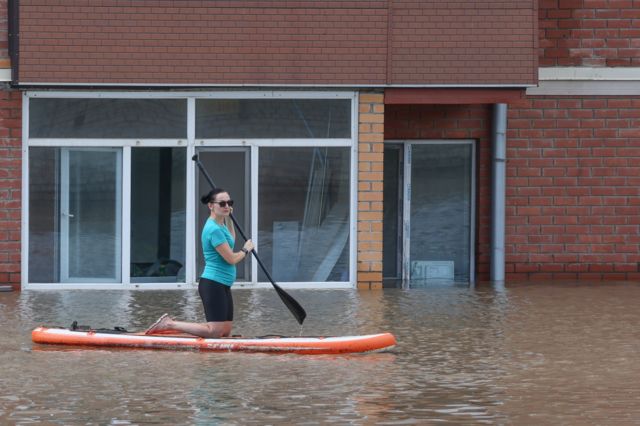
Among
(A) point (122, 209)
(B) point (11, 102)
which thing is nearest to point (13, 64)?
(B) point (11, 102)

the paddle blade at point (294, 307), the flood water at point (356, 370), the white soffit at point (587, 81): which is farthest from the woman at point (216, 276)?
the white soffit at point (587, 81)

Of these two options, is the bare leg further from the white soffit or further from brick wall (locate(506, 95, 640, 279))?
the white soffit

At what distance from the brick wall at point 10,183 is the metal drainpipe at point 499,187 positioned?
710 cm

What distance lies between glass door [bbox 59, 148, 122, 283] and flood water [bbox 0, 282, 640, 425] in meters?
2.06

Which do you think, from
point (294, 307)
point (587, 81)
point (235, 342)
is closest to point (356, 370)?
point (235, 342)

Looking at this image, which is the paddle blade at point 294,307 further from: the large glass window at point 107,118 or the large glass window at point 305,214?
the large glass window at point 107,118

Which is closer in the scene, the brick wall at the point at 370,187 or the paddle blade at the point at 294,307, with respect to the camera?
the paddle blade at the point at 294,307

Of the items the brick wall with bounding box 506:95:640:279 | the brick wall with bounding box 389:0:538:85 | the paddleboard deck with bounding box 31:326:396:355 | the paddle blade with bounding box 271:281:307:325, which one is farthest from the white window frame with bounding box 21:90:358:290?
the paddleboard deck with bounding box 31:326:396:355

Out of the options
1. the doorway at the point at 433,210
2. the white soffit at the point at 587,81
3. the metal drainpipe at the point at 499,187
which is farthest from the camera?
the doorway at the point at 433,210

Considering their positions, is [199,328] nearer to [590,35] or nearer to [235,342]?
[235,342]

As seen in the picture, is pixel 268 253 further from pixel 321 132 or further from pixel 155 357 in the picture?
pixel 155 357

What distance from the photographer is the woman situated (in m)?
13.4

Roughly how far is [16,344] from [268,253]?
7.51 metres

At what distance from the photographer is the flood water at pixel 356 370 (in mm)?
10062
